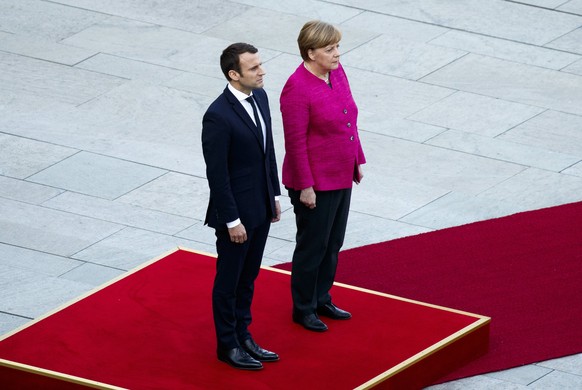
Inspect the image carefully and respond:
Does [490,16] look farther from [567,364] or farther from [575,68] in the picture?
[567,364]

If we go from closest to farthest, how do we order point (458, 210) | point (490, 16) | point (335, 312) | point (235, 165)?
point (235, 165) → point (335, 312) → point (458, 210) → point (490, 16)

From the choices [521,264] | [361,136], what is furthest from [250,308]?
[361,136]

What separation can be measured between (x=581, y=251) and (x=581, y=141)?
7.03 ft

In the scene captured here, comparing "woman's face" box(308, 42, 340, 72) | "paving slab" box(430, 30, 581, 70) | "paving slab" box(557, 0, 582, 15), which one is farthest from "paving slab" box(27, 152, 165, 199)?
"paving slab" box(557, 0, 582, 15)

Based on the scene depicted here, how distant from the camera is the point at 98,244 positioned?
33.8 feet

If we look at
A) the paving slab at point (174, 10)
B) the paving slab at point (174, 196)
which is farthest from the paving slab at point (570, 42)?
the paving slab at point (174, 196)

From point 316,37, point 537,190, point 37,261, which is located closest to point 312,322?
point 316,37

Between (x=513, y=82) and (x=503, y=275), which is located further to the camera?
(x=513, y=82)

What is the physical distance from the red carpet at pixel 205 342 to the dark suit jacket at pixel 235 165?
86 centimetres

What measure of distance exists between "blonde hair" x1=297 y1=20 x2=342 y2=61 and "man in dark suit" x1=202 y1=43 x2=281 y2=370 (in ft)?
1.18

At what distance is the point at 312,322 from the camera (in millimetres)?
8758

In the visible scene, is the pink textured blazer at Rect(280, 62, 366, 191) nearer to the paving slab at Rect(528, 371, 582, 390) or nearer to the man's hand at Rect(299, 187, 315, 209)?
the man's hand at Rect(299, 187, 315, 209)

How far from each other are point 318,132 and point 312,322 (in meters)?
1.14

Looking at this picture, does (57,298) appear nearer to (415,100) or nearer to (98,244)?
(98,244)
